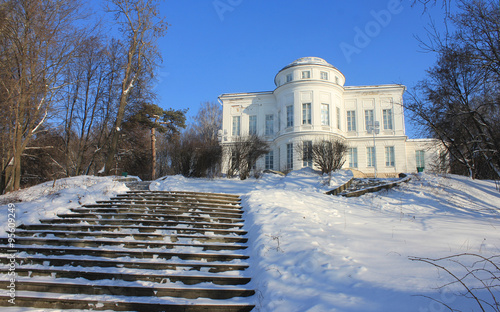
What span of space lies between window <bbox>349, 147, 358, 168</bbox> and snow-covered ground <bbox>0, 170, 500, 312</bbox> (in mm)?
15260

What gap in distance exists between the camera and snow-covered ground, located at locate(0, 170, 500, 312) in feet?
13.6

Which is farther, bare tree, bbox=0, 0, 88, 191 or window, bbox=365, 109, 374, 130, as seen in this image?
window, bbox=365, 109, 374, 130

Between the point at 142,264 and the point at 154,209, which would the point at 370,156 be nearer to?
the point at 154,209

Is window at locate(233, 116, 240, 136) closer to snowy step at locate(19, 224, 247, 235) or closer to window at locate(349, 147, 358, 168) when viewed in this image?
window at locate(349, 147, 358, 168)

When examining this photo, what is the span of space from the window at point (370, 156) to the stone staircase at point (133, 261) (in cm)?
2284

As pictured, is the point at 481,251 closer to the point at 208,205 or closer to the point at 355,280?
the point at 355,280

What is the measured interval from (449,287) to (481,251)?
87.3 inches

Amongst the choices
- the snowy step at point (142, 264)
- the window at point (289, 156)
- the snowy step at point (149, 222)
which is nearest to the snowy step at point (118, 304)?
the snowy step at point (142, 264)

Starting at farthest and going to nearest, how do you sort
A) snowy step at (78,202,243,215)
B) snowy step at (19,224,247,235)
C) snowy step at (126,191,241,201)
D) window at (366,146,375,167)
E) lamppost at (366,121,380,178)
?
window at (366,146,375,167) → lamppost at (366,121,380,178) → snowy step at (126,191,241,201) → snowy step at (78,202,243,215) → snowy step at (19,224,247,235)

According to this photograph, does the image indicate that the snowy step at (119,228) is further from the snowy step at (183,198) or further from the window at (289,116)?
the window at (289,116)

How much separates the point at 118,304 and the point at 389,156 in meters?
28.3

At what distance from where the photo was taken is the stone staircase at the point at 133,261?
4.58 meters

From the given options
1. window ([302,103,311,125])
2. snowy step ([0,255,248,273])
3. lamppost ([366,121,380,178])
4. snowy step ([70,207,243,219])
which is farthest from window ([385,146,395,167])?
snowy step ([0,255,248,273])

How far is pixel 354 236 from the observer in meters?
6.79
